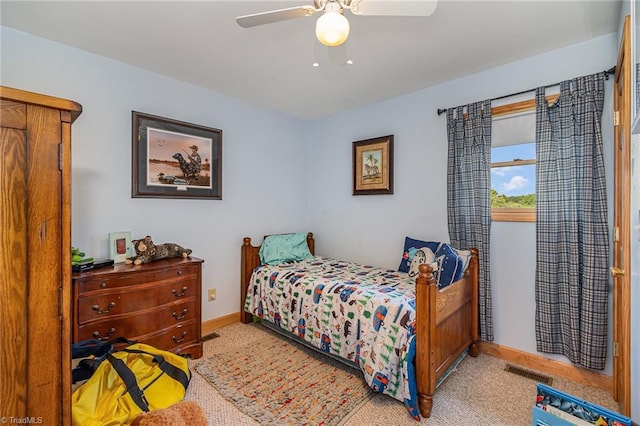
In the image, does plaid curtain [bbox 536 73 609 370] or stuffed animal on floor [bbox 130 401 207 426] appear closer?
stuffed animal on floor [bbox 130 401 207 426]

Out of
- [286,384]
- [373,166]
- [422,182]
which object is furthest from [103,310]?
[422,182]

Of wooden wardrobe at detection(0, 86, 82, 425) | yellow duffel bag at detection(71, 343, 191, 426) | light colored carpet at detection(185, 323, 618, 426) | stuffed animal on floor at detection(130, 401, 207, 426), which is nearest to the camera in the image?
wooden wardrobe at detection(0, 86, 82, 425)

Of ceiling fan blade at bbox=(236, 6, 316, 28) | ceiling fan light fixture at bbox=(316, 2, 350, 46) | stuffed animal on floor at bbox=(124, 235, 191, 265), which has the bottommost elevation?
stuffed animal on floor at bbox=(124, 235, 191, 265)

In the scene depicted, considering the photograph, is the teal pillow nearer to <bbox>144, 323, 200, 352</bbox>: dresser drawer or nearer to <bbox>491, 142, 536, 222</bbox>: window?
<bbox>144, 323, 200, 352</bbox>: dresser drawer

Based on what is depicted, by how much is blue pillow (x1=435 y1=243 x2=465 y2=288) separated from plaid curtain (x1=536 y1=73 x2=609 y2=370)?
598 mm

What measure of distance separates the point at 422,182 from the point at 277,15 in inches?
82.2

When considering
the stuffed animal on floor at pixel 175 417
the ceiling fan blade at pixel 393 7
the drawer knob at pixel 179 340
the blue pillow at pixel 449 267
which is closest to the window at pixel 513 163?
the blue pillow at pixel 449 267

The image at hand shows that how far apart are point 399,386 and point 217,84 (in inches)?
117

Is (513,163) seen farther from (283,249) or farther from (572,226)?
(283,249)

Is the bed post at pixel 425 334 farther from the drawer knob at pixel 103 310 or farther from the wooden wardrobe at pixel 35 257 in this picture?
the drawer knob at pixel 103 310

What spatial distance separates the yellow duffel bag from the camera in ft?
5.08

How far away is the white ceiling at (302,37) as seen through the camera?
1.81m

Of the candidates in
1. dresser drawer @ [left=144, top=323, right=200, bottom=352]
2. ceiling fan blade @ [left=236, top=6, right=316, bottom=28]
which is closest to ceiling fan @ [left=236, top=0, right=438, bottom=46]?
ceiling fan blade @ [left=236, top=6, right=316, bottom=28]

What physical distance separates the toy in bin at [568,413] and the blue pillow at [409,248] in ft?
4.37
